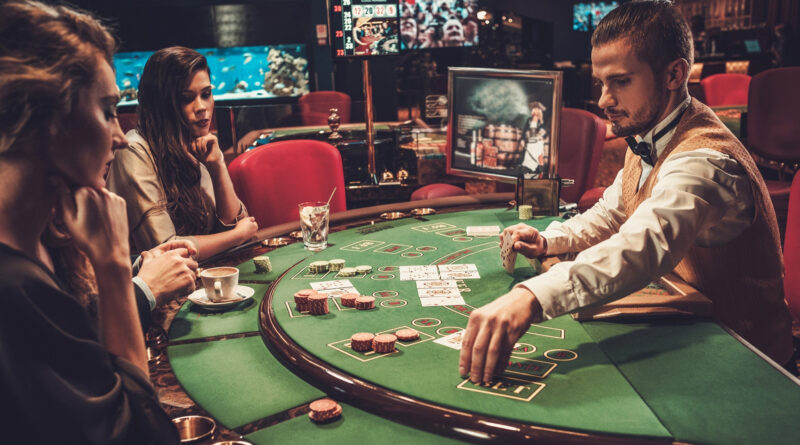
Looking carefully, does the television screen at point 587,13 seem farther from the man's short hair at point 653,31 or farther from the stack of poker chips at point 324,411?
the stack of poker chips at point 324,411

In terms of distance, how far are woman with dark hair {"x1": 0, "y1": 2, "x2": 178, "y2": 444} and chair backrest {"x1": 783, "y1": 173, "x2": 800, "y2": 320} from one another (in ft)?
6.24

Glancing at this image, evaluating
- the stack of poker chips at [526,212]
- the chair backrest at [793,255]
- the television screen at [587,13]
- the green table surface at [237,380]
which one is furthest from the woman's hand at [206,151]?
the television screen at [587,13]

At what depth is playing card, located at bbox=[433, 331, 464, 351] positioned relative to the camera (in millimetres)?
1396

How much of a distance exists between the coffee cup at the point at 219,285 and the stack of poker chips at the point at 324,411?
638 millimetres

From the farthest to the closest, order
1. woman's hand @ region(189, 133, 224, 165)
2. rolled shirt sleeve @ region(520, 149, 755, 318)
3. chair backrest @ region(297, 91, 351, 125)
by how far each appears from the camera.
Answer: chair backrest @ region(297, 91, 351, 125), woman's hand @ region(189, 133, 224, 165), rolled shirt sleeve @ region(520, 149, 755, 318)

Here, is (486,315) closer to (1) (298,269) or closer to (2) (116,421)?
(2) (116,421)

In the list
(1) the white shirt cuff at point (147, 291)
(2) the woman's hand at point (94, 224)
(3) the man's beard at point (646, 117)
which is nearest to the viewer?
(2) the woman's hand at point (94, 224)

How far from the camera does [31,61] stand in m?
0.87

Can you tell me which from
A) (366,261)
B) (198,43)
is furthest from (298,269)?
(198,43)

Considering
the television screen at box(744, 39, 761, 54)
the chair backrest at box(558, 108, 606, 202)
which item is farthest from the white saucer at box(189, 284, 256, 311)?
the television screen at box(744, 39, 761, 54)

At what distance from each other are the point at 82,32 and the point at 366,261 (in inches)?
48.7

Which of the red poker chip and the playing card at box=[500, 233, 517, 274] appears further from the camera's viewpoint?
the playing card at box=[500, 233, 517, 274]

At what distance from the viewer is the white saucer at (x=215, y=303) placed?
1716 mm

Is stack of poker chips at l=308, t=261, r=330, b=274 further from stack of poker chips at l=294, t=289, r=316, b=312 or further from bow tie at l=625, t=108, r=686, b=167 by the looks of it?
bow tie at l=625, t=108, r=686, b=167
